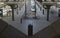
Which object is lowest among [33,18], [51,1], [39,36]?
[39,36]

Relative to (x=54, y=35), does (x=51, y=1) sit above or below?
above

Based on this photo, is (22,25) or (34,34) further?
(22,25)

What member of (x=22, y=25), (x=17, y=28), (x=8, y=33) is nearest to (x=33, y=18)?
(x=22, y=25)

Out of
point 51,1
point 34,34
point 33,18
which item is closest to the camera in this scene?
point 34,34

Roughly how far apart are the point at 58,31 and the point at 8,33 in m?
1.84

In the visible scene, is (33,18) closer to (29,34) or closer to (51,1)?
(51,1)

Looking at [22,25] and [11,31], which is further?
A: [22,25]

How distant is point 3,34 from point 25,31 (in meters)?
0.80

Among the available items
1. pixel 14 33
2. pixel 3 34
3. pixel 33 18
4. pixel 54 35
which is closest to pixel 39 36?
pixel 54 35

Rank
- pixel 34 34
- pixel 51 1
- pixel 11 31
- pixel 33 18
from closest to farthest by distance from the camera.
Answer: pixel 34 34, pixel 11 31, pixel 51 1, pixel 33 18

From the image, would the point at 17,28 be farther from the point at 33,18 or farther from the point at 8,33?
the point at 33,18

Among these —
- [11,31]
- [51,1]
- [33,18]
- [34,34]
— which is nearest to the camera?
[34,34]

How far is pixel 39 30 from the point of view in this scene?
455 cm

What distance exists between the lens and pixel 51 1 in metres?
5.74
